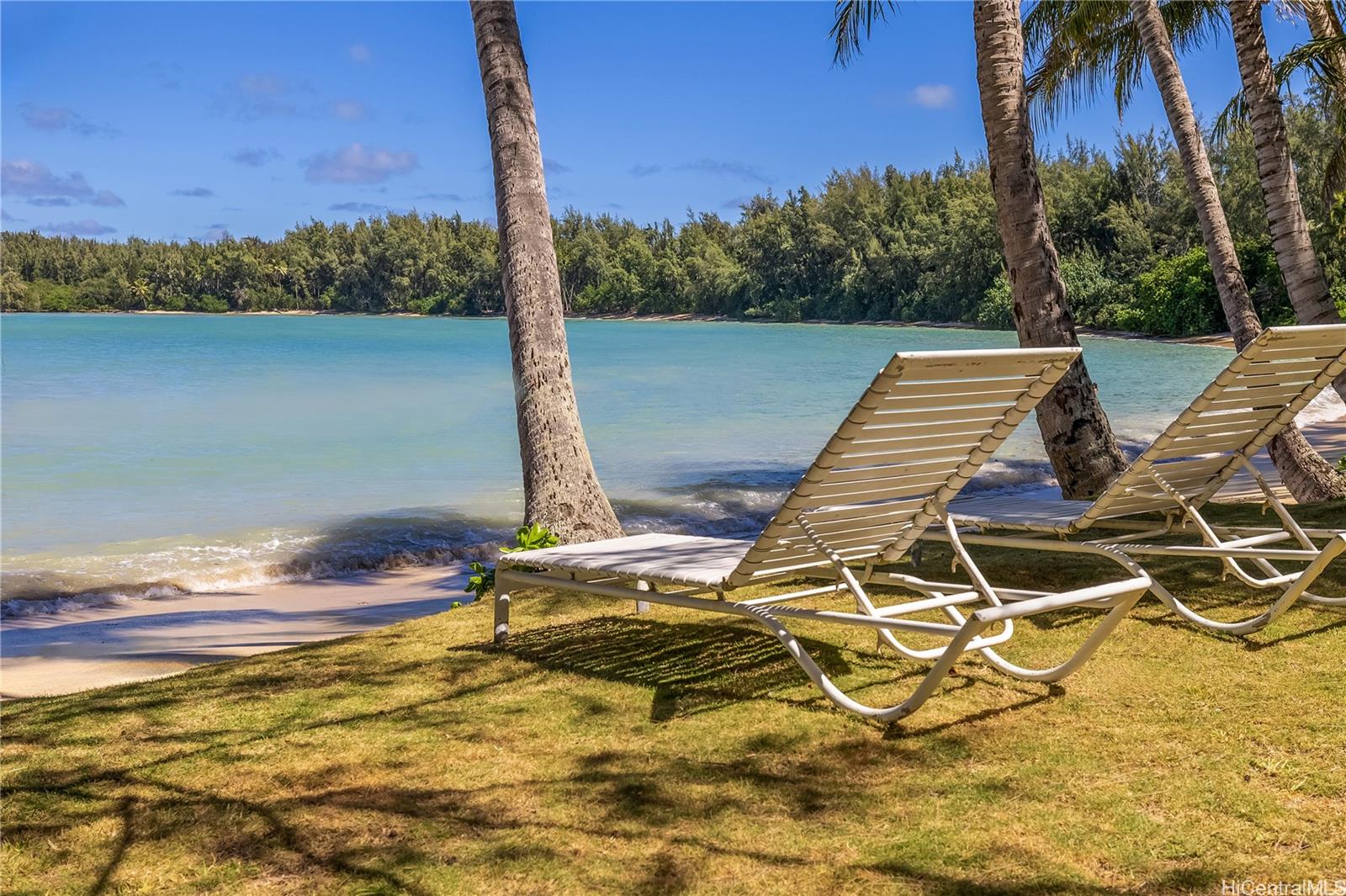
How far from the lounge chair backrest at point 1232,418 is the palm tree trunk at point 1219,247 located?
10.7 ft

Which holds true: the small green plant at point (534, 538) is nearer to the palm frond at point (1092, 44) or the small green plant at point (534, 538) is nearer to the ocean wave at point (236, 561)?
the ocean wave at point (236, 561)

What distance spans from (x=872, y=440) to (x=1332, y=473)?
557 cm

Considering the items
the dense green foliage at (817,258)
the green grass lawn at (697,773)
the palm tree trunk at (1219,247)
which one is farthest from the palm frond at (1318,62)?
the dense green foliage at (817,258)

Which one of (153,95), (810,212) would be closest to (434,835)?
(153,95)

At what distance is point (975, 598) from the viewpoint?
351 centimetres

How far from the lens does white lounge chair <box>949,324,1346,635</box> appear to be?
3.96 meters

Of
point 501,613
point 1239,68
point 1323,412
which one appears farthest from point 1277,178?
point 1323,412

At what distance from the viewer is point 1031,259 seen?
6.47 meters

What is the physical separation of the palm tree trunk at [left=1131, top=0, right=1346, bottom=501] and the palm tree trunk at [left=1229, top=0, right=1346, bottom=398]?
35 cm

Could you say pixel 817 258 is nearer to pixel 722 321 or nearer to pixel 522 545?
pixel 722 321

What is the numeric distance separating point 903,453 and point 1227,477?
205 centimetres

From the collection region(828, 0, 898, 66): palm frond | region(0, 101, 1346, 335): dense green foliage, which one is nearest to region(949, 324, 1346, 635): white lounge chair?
region(828, 0, 898, 66): palm frond

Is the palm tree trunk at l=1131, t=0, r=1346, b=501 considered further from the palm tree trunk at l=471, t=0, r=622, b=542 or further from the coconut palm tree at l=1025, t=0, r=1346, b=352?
the palm tree trunk at l=471, t=0, r=622, b=542

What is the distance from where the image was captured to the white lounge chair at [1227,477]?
396cm
